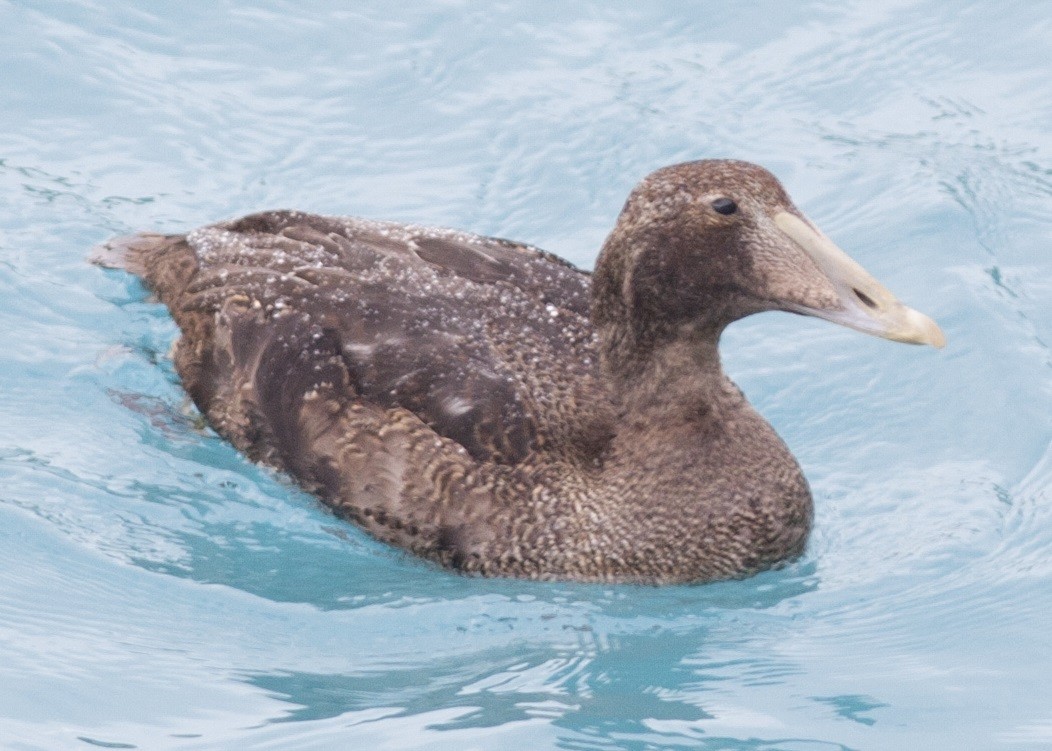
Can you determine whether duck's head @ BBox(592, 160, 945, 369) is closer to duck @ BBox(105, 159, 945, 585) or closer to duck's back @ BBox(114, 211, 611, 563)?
duck @ BBox(105, 159, 945, 585)

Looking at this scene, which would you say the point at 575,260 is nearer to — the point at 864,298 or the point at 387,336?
the point at 387,336

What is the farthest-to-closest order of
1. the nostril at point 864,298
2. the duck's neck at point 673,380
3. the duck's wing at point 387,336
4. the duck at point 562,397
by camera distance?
the duck's wing at point 387,336, the duck's neck at point 673,380, the duck at point 562,397, the nostril at point 864,298

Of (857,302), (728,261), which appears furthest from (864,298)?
(728,261)

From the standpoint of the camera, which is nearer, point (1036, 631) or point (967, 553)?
point (1036, 631)

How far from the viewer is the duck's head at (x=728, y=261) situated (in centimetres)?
566

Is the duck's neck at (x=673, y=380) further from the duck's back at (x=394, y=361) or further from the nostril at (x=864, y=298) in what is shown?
the nostril at (x=864, y=298)

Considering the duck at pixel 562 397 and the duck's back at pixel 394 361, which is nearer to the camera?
the duck at pixel 562 397

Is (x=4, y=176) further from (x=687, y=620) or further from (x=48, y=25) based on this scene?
(x=687, y=620)

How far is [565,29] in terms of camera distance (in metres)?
9.59

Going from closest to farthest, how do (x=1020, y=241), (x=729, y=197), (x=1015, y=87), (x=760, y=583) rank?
(x=729, y=197) → (x=760, y=583) → (x=1020, y=241) → (x=1015, y=87)

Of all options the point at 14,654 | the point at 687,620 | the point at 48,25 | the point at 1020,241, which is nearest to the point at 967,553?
the point at 687,620

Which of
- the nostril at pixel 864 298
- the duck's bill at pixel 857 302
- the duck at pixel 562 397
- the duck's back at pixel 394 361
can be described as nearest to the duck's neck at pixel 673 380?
the duck at pixel 562 397

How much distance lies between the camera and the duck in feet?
19.2

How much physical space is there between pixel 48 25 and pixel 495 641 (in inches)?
191
